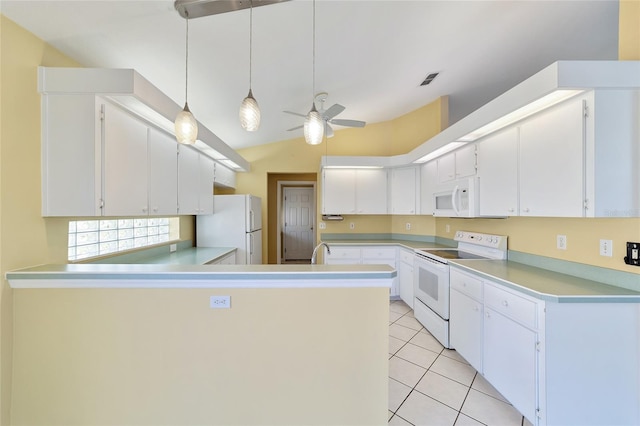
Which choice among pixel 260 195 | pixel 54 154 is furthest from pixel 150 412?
pixel 260 195

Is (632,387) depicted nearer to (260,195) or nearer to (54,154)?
(54,154)

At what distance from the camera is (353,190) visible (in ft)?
13.7

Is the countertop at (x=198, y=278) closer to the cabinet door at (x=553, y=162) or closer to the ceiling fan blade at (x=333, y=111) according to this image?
the cabinet door at (x=553, y=162)

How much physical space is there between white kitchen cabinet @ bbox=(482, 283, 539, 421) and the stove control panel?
825mm

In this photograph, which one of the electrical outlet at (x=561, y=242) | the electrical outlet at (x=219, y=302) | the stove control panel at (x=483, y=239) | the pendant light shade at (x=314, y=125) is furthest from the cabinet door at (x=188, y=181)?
the electrical outlet at (x=561, y=242)

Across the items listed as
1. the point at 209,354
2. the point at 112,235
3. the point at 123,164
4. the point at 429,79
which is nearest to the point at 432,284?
the point at 209,354

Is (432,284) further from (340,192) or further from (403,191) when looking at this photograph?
(340,192)

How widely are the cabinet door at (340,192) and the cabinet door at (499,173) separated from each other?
2.02 meters

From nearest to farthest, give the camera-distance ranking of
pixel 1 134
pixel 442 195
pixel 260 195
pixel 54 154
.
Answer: pixel 1 134 → pixel 54 154 → pixel 442 195 → pixel 260 195

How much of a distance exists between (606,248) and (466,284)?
3.05 feet

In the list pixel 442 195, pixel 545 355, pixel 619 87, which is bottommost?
pixel 545 355

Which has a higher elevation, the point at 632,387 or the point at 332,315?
the point at 332,315

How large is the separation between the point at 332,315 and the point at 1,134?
221cm

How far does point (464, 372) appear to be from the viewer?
2.17m
